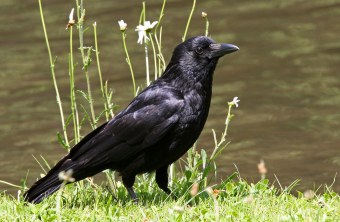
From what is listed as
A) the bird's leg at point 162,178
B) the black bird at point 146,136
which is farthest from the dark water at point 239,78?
the black bird at point 146,136

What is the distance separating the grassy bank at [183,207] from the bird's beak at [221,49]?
0.82m

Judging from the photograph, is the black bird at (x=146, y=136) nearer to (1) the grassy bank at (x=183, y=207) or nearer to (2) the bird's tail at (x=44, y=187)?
(2) the bird's tail at (x=44, y=187)

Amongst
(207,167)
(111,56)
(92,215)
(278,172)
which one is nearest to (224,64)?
(111,56)

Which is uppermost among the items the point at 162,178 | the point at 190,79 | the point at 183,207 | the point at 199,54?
the point at 199,54

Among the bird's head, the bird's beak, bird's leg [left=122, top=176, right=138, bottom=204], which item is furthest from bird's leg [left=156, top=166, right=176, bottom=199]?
the bird's beak

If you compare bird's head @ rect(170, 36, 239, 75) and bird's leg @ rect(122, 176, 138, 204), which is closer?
bird's leg @ rect(122, 176, 138, 204)

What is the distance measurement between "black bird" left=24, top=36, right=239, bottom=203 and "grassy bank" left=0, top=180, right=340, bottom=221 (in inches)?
6.8

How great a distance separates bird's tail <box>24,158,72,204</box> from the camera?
243 inches

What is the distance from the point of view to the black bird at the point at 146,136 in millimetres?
6191

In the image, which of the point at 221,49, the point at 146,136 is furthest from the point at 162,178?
the point at 221,49

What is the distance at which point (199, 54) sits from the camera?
21.4 feet

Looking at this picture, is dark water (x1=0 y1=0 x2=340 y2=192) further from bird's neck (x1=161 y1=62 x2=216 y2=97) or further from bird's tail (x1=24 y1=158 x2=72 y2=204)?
bird's tail (x1=24 y1=158 x2=72 y2=204)

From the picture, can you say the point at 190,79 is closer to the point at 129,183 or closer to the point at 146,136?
the point at 146,136

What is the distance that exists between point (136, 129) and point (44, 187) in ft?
2.18
